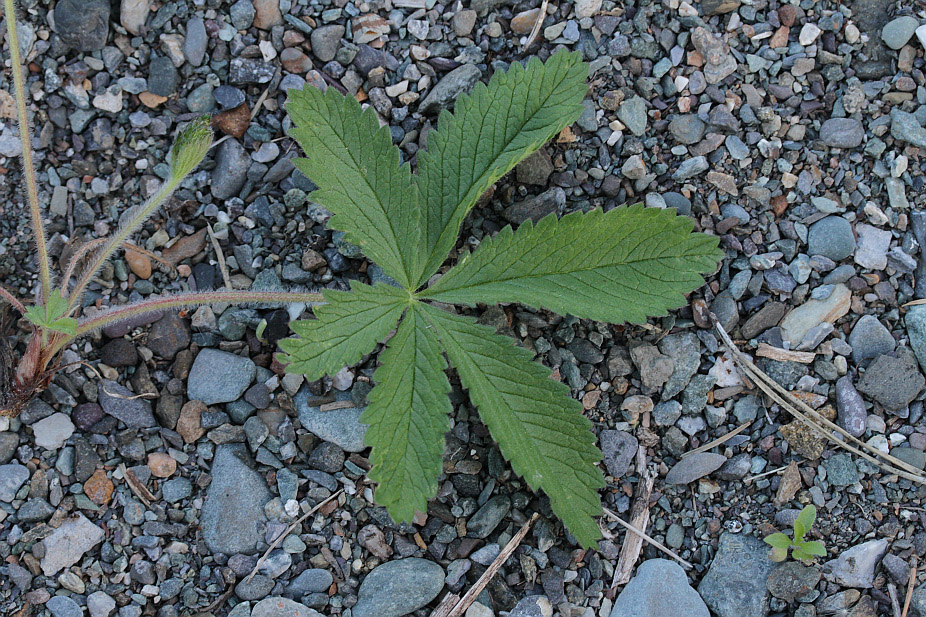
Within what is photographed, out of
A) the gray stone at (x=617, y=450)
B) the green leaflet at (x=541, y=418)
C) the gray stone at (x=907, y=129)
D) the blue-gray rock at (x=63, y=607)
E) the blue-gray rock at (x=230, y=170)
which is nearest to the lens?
the green leaflet at (x=541, y=418)

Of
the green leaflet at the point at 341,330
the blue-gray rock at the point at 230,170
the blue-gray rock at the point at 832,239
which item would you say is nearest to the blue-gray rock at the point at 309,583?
the green leaflet at the point at 341,330

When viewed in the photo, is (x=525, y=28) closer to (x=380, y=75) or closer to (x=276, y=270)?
(x=380, y=75)

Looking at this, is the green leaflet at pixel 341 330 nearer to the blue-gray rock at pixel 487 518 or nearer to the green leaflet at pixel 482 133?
the green leaflet at pixel 482 133

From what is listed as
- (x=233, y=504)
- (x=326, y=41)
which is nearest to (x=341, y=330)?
(x=233, y=504)

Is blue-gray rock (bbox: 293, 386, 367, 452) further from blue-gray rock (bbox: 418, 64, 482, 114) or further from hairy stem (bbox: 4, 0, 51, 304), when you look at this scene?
blue-gray rock (bbox: 418, 64, 482, 114)

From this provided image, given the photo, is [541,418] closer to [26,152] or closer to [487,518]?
[487,518]

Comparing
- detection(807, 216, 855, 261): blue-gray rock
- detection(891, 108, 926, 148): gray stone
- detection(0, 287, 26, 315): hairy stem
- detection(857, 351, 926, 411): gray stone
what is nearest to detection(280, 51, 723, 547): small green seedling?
detection(807, 216, 855, 261): blue-gray rock
